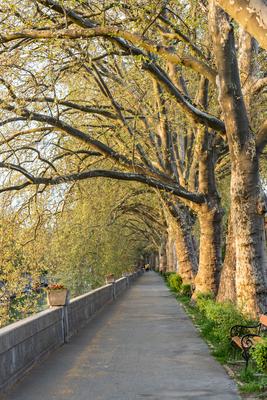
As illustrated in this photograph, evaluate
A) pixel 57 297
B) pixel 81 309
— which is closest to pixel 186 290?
pixel 81 309

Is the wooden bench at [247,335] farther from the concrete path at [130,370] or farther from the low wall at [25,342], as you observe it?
the low wall at [25,342]

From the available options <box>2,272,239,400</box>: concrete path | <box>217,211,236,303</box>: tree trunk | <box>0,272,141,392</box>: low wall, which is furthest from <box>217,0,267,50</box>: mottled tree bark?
<box>217,211,236,303</box>: tree trunk

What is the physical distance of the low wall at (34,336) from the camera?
8.28m

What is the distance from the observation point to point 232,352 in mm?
10805

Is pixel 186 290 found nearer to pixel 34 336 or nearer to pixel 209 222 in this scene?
pixel 209 222

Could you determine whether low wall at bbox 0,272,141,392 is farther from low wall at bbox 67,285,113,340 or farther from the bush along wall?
the bush along wall

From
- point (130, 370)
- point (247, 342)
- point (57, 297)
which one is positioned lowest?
point (130, 370)

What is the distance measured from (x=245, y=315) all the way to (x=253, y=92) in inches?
228

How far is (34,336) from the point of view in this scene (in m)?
10.3

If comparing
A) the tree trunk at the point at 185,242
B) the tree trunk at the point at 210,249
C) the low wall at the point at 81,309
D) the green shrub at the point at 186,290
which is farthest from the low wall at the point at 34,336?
the green shrub at the point at 186,290

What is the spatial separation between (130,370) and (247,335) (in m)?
2.03

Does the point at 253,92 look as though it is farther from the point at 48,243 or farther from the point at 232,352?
the point at 48,243

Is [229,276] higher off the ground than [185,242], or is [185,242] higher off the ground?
[185,242]

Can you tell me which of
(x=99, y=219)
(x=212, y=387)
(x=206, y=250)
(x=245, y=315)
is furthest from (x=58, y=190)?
(x=212, y=387)
